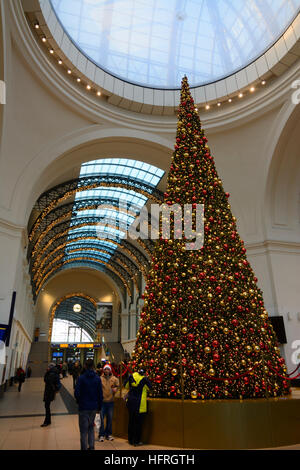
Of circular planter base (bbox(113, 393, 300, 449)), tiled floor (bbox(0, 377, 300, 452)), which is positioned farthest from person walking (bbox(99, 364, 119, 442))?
circular planter base (bbox(113, 393, 300, 449))

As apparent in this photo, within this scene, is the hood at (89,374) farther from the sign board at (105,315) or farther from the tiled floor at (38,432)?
the sign board at (105,315)

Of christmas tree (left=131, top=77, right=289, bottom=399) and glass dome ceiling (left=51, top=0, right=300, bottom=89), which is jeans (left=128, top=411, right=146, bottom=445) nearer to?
christmas tree (left=131, top=77, right=289, bottom=399)

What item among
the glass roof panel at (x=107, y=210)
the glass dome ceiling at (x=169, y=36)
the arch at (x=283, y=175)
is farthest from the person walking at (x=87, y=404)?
the glass roof panel at (x=107, y=210)

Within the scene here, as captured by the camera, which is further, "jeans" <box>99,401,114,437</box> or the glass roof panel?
the glass roof panel

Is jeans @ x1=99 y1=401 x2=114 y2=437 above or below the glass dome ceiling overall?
below

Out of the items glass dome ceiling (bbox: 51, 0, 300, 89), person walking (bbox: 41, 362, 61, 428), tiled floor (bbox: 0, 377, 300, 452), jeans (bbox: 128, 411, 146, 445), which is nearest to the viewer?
jeans (bbox: 128, 411, 146, 445)

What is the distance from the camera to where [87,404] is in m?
4.55

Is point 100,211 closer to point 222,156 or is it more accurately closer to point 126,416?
point 222,156

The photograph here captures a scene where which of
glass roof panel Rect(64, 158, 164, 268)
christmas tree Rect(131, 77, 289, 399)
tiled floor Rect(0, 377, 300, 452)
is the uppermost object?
glass roof panel Rect(64, 158, 164, 268)

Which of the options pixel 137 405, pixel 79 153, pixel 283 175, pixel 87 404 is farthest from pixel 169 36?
pixel 87 404

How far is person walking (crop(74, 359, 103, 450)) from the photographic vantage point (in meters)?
4.52

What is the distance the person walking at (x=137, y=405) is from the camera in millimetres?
5316

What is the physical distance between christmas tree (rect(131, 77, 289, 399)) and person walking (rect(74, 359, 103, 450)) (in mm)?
1314
